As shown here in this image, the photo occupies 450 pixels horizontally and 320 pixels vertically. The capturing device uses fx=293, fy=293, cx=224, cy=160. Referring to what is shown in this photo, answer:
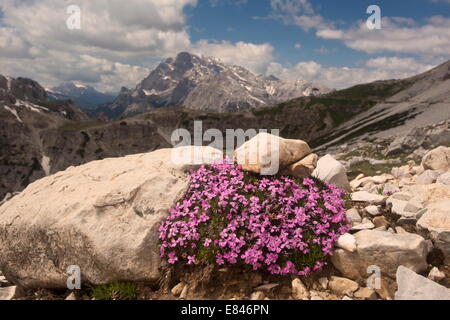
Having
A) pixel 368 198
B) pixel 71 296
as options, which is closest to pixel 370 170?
pixel 368 198

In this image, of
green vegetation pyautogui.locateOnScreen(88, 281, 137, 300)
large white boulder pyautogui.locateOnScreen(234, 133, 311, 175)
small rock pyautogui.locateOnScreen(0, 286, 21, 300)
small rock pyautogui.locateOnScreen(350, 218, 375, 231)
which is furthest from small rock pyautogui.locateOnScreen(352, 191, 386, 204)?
small rock pyautogui.locateOnScreen(0, 286, 21, 300)

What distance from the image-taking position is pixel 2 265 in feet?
34.1

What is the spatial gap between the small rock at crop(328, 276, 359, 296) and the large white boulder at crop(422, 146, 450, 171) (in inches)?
448

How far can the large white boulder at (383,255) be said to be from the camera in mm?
7645

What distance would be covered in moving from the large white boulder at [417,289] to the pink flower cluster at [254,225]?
6.14ft

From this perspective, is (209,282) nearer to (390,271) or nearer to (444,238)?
(390,271)

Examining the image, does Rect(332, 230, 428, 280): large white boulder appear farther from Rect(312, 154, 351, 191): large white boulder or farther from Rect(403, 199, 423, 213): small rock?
Rect(312, 154, 351, 191): large white boulder

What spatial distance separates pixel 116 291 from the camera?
325 inches

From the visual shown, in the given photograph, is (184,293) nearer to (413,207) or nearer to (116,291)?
(116,291)

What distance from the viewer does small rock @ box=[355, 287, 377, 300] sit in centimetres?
711

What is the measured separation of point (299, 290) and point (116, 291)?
5.05 m
